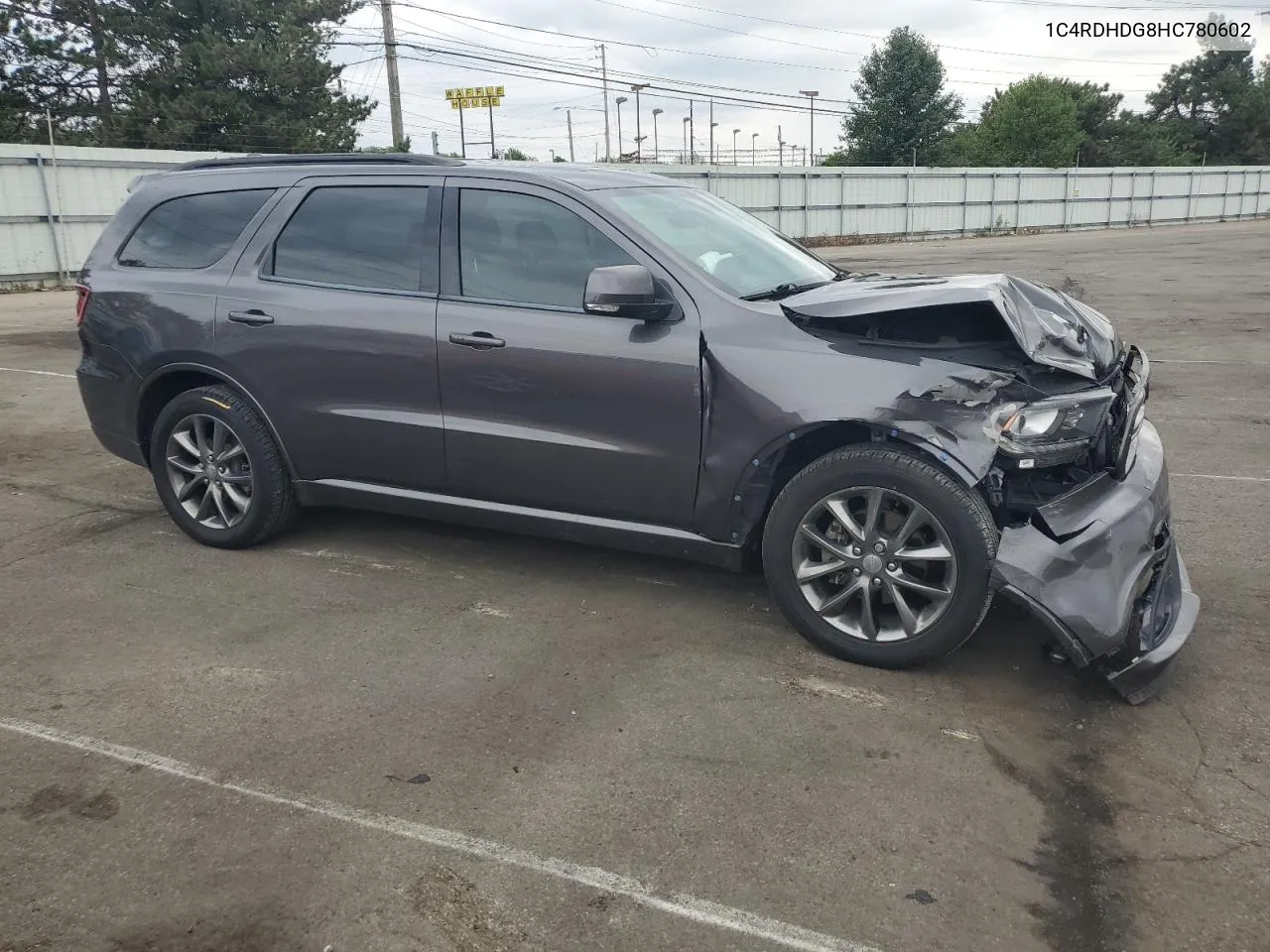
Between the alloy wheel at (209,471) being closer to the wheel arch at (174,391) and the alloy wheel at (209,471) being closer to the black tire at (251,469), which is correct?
the black tire at (251,469)

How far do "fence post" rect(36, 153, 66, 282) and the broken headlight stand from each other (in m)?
21.8

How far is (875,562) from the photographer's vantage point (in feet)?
12.0

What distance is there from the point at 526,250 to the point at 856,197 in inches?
1325

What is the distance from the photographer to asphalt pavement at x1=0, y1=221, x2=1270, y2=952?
8.22 feet

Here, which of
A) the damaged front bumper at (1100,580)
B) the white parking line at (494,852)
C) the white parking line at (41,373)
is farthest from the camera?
the white parking line at (41,373)

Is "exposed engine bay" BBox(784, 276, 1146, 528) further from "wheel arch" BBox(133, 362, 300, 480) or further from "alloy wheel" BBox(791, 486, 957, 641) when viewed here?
"wheel arch" BBox(133, 362, 300, 480)

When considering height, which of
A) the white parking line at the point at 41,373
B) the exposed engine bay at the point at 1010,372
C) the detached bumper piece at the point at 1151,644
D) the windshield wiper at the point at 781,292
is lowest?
the detached bumper piece at the point at 1151,644

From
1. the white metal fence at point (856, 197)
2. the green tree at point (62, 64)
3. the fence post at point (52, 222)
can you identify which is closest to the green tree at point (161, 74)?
the green tree at point (62, 64)

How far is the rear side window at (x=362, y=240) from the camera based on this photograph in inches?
176

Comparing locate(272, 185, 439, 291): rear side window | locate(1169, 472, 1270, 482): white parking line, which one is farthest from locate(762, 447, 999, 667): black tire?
locate(1169, 472, 1270, 482): white parking line

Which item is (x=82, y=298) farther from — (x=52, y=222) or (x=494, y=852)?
(x=52, y=222)

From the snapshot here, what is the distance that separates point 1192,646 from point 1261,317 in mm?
11479

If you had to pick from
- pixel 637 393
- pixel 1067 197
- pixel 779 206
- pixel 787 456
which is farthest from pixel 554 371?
pixel 1067 197

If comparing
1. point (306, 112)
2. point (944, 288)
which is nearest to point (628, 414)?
point (944, 288)
